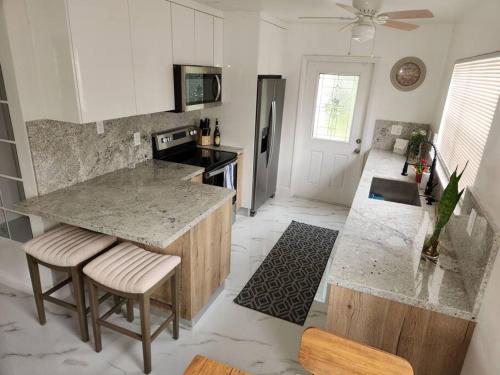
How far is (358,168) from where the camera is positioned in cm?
459

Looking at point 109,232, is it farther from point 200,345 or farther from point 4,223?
point 4,223

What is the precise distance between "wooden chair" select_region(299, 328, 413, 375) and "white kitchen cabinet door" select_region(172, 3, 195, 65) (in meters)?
2.62

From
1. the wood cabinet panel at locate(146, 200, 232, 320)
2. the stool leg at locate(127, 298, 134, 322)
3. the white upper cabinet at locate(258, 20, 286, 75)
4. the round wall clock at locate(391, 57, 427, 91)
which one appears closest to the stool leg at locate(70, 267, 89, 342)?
the stool leg at locate(127, 298, 134, 322)

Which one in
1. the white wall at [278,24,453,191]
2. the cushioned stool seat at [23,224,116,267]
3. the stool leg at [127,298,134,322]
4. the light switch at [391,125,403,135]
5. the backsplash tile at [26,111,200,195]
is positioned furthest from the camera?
the light switch at [391,125,403,135]

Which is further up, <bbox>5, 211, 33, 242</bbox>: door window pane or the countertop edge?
the countertop edge

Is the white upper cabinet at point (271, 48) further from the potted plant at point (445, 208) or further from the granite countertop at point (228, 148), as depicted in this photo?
the potted plant at point (445, 208)

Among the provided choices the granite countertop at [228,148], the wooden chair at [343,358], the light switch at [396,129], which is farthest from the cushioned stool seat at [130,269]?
the light switch at [396,129]

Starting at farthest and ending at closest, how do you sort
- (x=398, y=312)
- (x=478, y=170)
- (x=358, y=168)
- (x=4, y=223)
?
1. (x=358, y=168)
2. (x=4, y=223)
3. (x=478, y=170)
4. (x=398, y=312)

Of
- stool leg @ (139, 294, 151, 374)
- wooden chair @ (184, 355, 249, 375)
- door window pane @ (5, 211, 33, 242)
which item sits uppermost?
wooden chair @ (184, 355, 249, 375)

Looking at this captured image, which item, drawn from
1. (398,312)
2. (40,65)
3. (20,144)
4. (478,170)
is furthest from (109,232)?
(478,170)

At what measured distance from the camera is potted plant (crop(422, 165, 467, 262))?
166 centimetres

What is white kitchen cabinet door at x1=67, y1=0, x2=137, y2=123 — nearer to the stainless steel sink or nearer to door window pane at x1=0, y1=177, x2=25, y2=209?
door window pane at x1=0, y1=177, x2=25, y2=209

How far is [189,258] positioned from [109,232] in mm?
528

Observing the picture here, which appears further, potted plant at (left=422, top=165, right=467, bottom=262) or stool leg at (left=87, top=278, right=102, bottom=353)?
stool leg at (left=87, top=278, right=102, bottom=353)
